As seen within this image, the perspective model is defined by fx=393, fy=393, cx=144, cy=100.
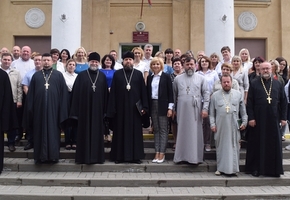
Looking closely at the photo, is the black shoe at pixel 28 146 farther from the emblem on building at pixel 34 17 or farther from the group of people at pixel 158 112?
the emblem on building at pixel 34 17

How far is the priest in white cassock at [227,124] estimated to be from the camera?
7.26 meters

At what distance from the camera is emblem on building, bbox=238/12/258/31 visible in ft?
50.7

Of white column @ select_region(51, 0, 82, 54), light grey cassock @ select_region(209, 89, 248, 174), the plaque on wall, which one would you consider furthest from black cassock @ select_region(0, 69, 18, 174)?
the plaque on wall

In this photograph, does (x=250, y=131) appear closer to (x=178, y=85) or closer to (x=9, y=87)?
(x=178, y=85)

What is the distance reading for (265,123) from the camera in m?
7.35

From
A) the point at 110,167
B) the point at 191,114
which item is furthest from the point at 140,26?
the point at 110,167

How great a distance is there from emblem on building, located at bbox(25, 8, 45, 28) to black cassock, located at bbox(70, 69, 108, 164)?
27.1ft

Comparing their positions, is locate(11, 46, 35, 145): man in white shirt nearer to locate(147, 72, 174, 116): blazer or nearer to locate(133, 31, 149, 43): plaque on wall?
locate(147, 72, 174, 116): blazer

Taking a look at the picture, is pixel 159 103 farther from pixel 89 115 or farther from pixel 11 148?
pixel 11 148

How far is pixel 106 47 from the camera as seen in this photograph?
50.3 ft

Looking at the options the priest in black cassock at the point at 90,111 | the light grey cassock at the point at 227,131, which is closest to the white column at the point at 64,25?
the priest in black cassock at the point at 90,111

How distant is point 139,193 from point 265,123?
2712 millimetres

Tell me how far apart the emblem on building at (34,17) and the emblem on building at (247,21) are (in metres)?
7.74

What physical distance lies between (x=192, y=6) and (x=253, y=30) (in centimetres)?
260
